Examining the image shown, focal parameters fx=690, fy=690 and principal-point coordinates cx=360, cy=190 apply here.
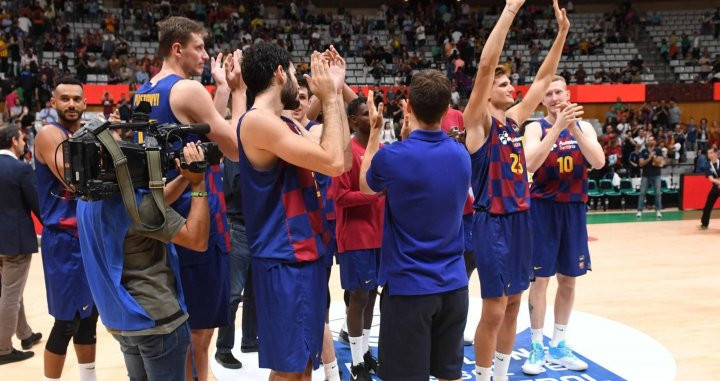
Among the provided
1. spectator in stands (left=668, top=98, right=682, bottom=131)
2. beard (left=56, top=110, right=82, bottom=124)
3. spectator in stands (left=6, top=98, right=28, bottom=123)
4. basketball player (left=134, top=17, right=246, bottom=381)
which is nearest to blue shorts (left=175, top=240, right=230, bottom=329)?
basketball player (left=134, top=17, right=246, bottom=381)

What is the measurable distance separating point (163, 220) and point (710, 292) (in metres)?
6.86

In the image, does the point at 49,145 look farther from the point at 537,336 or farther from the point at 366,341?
the point at 537,336

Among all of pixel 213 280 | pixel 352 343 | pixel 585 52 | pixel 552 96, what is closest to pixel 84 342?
pixel 213 280

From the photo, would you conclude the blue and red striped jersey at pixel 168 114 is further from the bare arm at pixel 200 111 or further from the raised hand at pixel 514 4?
the raised hand at pixel 514 4

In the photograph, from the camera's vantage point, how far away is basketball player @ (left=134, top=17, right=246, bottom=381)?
3434mm

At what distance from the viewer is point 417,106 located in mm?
3191

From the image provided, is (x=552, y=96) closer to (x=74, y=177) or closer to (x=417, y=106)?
(x=417, y=106)

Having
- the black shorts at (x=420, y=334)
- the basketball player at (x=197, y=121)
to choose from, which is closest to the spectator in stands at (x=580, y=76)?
the basketball player at (x=197, y=121)

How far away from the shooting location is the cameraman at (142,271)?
269 centimetres

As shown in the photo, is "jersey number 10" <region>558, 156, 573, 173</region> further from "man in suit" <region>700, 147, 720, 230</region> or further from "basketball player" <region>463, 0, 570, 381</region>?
"man in suit" <region>700, 147, 720, 230</region>

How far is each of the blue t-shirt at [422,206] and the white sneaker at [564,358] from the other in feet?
7.88

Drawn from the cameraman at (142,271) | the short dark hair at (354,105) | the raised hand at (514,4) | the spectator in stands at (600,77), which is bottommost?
the cameraman at (142,271)

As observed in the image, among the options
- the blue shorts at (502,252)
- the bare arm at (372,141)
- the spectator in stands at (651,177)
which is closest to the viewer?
the bare arm at (372,141)

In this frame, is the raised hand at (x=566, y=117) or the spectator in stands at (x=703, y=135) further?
the spectator in stands at (x=703, y=135)
